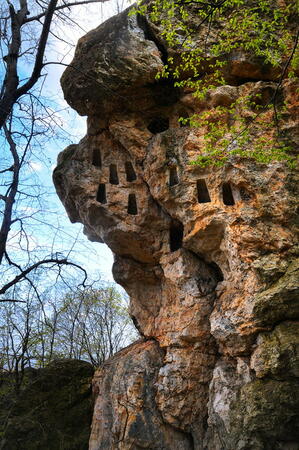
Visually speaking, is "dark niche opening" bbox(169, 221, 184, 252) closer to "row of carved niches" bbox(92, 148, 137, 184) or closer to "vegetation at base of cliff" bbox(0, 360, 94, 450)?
"row of carved niches" bbox(92, 148, 137, 184)

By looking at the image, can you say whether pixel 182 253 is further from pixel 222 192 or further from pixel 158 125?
pixel 158 125

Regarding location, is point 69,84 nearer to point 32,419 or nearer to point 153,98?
point 153,98

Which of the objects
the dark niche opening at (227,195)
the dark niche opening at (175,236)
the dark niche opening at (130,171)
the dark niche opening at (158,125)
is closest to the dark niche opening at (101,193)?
the dark niche opening at (130,171)

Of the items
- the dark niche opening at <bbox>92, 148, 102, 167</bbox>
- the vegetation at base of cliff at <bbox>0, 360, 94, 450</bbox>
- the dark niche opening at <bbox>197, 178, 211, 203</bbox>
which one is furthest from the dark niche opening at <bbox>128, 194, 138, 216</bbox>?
the vegetation at base of cliff at <bbox>0, 360, 94, 450</bbox>

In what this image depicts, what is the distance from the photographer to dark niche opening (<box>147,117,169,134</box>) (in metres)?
10.6

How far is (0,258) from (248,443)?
5258mm

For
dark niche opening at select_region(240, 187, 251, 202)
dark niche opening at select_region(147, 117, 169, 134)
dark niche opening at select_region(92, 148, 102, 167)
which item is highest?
dark niche opening at select_region(147, 117, 169, 134)

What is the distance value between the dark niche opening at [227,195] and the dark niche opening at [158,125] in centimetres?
346

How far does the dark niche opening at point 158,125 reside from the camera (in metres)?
10.6

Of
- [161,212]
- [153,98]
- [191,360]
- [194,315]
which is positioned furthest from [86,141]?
[191,360]

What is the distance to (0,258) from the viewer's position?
4.49 meters

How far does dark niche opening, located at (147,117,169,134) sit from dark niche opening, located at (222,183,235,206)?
346cm

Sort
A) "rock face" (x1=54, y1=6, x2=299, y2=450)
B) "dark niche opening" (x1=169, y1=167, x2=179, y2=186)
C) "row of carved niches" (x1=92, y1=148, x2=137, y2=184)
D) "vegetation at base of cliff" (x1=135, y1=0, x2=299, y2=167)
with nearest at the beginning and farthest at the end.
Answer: "rock face" (x1=54, y1=6, x2=299, y2=450)
"vegetation at base of cliff" (x1=135, y1=0, x2=299, y2=167)
"dark niche opening" (x1=169, y1=167, x2=179, y2=186)
"row of carved niches" (x1=92, y1=148, x2=137, y2=184)

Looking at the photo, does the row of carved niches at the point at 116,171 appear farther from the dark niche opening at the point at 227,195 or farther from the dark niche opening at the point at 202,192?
the dark niche opening at the point at 227,195
